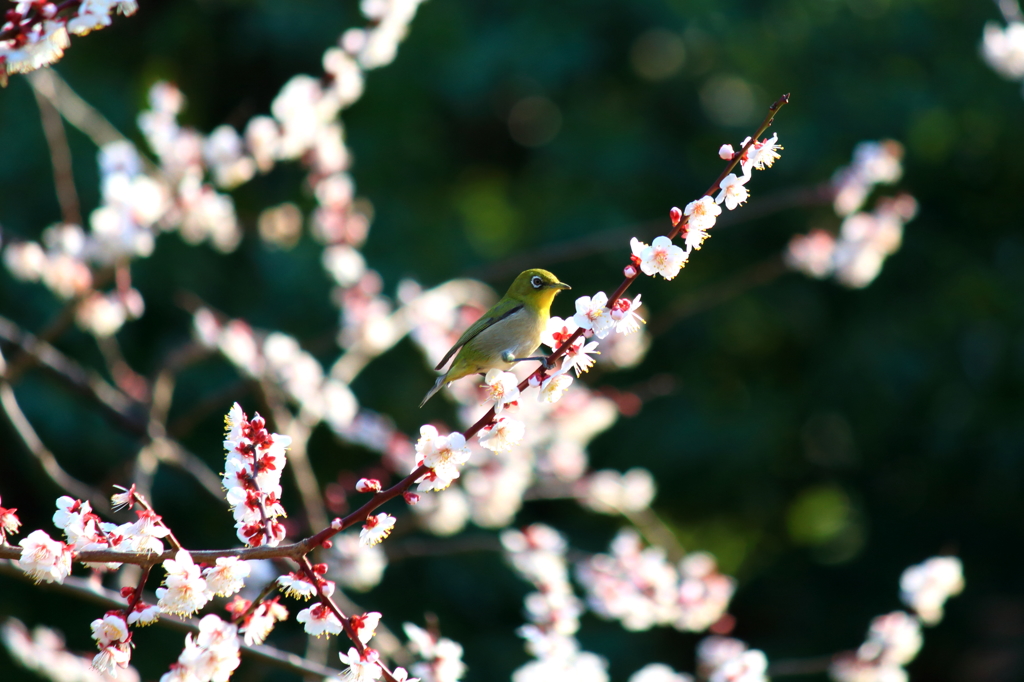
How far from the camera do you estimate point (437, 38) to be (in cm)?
813

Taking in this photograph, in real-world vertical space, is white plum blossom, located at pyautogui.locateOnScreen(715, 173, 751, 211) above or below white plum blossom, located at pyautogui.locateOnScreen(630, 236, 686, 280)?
above

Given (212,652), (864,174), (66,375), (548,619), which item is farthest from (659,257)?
(864,174)

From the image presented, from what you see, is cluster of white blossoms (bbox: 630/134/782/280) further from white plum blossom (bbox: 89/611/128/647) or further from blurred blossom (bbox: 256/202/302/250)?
blurred blossom (bbox: 256/202/302/250)

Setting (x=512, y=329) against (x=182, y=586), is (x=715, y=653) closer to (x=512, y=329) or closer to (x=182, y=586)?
(x=512, y=329)

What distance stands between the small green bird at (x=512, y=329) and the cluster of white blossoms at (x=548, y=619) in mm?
1218

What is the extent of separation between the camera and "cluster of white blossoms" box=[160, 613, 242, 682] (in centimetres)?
173

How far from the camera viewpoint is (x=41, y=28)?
70.2 inches

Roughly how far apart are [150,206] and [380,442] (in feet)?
5.78

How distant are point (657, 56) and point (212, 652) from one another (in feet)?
26.6

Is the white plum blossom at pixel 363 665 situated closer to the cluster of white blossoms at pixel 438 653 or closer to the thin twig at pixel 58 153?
the cluster of white blossoms at pixel 438 653

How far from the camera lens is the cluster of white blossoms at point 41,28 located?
177 cm

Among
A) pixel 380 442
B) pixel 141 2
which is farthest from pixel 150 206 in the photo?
pixel 141 2

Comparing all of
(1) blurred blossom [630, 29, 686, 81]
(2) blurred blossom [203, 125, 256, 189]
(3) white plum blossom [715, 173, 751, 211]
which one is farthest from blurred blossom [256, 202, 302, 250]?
(1) blurred blossom [630, 29, 686, 81]

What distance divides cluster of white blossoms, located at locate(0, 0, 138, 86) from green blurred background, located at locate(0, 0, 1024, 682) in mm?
5108
